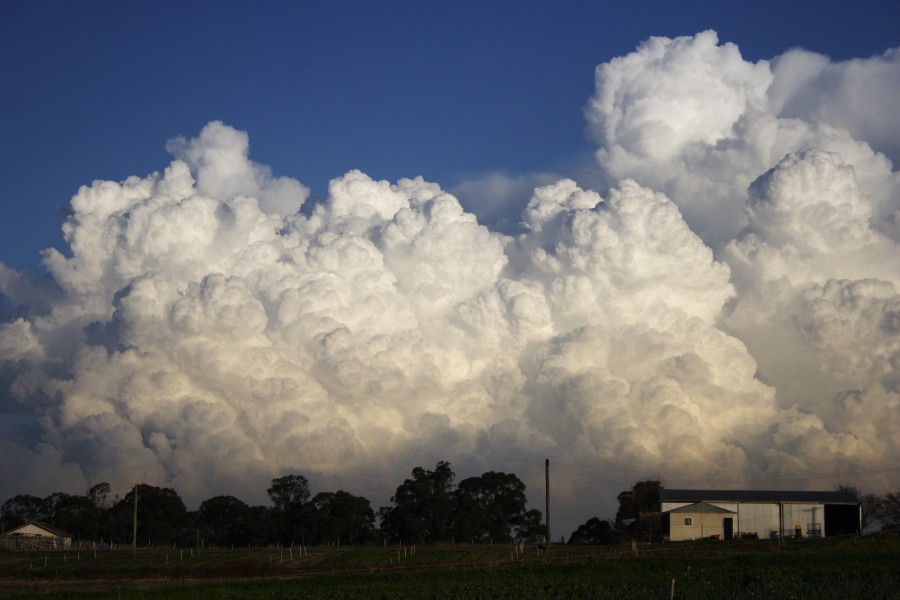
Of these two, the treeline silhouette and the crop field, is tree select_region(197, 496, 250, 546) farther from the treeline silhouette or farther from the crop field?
the crop field

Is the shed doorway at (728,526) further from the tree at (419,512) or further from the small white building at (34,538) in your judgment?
the small white building at (34,538)

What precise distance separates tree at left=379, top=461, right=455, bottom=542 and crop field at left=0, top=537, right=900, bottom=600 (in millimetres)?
42388

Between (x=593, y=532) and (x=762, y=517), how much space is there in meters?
37.6

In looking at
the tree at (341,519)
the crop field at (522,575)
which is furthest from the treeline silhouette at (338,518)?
the crop field at (522,575)

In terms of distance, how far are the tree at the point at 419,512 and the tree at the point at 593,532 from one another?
19.1 metres

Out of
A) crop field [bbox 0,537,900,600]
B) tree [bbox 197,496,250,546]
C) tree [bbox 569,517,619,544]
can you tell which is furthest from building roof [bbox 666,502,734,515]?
tree [bbox 197,496,250,546]

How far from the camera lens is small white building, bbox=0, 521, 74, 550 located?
12907 centimetres

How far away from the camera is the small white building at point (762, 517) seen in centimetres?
9244

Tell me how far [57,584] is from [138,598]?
18.7m

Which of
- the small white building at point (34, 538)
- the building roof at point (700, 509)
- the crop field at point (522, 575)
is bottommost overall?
the small white building at point (34, 538)

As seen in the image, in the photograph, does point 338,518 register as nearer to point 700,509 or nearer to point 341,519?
point 341,519

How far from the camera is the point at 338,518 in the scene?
140m

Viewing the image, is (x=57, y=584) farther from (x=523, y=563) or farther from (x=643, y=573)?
(x=643, y=573)

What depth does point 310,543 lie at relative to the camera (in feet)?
452
